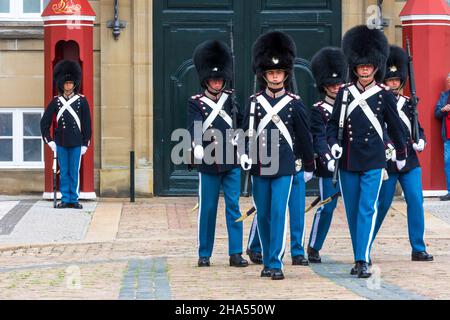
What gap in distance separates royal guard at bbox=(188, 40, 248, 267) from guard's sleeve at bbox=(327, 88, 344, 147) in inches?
36.3

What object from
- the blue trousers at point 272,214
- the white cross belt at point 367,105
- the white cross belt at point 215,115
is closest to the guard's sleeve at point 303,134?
the blue trousers at point 272,214

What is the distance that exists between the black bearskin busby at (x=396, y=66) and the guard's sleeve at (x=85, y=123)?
19.1ft

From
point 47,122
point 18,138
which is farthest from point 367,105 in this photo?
point 18,138

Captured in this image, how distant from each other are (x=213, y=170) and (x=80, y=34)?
6.54 m

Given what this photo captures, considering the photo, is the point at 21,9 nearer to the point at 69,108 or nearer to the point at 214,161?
the point at 69,108

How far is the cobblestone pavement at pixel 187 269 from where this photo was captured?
1117 centimetres

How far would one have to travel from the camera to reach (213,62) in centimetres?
1347

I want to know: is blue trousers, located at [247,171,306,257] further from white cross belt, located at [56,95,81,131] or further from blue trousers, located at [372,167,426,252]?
white cross belt, located at [56,95,81,131]

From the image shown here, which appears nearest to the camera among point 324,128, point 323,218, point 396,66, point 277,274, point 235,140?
point 277,274

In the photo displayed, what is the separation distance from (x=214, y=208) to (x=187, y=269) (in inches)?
25.4

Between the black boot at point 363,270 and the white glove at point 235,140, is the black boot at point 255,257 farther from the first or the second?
the black boot at point 363,270

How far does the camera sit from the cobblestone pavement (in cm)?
1117

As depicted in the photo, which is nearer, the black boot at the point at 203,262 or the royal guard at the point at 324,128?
the black boot at the point at 203,262
